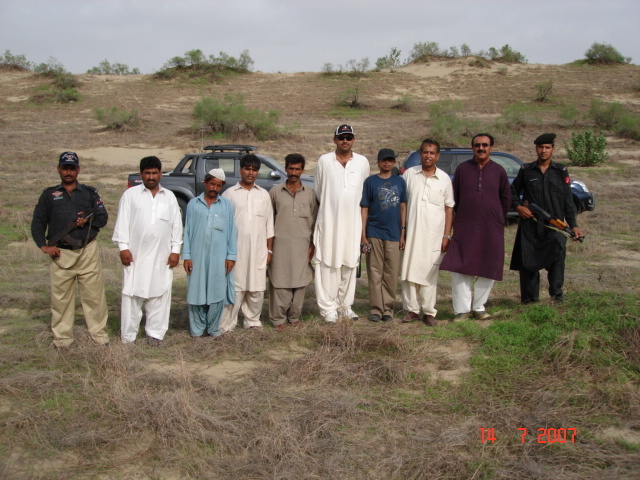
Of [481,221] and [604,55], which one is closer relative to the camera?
[481,221]

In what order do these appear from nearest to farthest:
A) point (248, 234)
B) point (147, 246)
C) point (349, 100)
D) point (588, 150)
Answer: point (147, 246), point (248, 234), point (588, 150), point (349, 100)

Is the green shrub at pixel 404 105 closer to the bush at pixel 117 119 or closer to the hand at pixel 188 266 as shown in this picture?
the bush at pixel 117 119

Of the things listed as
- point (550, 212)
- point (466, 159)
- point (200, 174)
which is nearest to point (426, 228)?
point (550, 212)

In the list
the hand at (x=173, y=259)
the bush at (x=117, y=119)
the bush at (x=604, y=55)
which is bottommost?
the hand at (x=173, y=259)

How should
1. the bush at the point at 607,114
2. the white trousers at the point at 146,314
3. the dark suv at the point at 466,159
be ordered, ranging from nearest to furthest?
the white trousers at the point at 146,314, the dark suv at the point at 466,159, the bush at the point at 607,114

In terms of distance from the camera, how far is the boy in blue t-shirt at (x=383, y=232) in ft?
16.9

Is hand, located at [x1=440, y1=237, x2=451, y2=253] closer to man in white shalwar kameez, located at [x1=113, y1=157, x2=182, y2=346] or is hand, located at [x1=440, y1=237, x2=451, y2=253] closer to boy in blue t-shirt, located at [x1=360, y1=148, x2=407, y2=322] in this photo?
boy in blue t-shirt, located at [x1=360, y1=148, x2=407, y2=322]

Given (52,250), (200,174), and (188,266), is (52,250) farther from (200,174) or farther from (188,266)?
(200,174)

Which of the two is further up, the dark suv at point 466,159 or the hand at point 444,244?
the dark suv at point 466,159

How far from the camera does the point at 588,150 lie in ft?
56.1

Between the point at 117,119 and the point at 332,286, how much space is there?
856 inches

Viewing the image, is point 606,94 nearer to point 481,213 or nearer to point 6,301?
point 481,213

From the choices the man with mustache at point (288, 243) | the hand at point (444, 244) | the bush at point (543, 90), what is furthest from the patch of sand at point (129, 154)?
the bush at point (543, 90)

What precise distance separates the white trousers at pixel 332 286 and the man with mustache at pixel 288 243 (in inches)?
5.5
